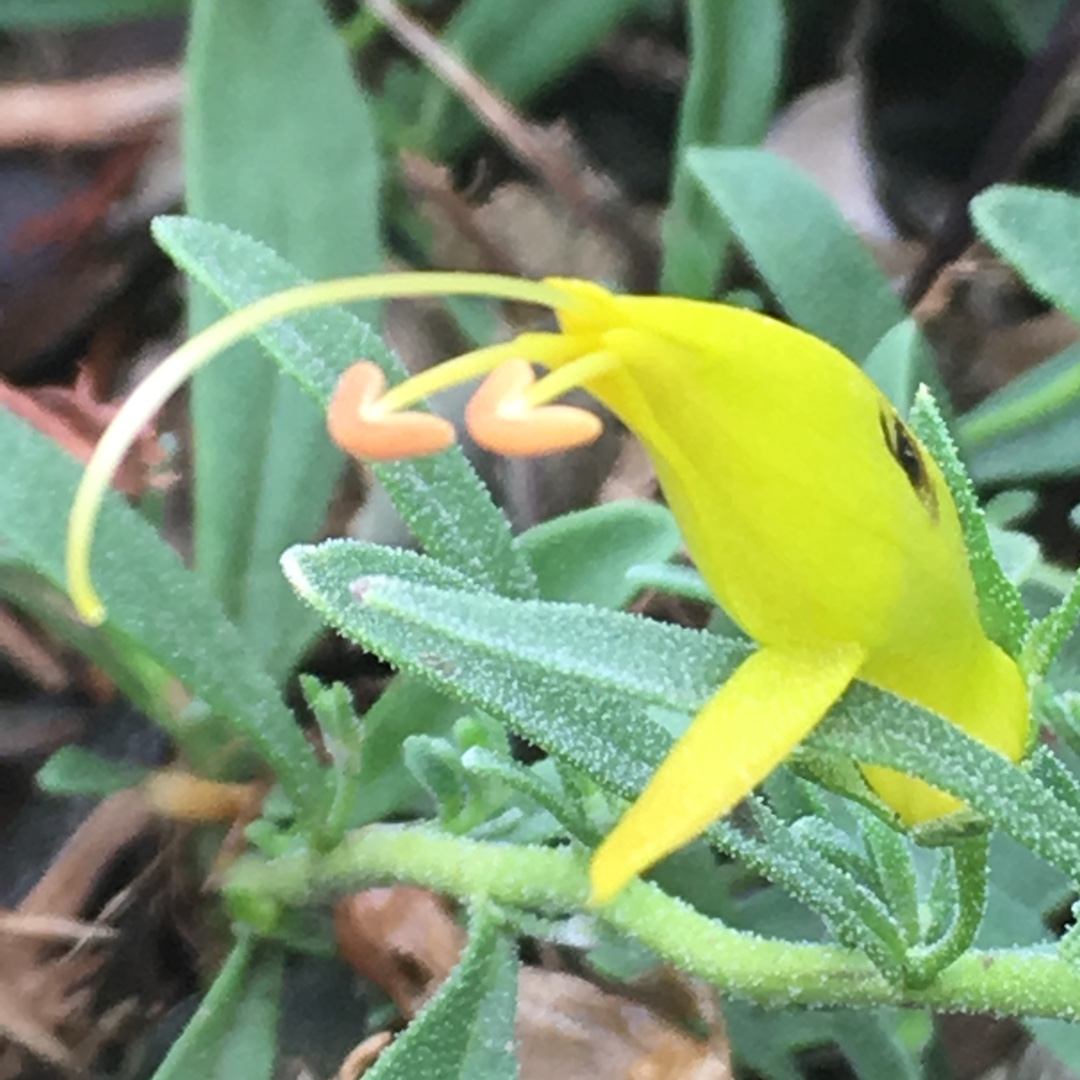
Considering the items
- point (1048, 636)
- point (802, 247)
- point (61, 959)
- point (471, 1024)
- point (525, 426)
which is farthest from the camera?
point (802, 247)

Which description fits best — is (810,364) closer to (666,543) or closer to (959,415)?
(666,543)

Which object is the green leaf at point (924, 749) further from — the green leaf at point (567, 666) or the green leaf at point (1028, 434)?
the green leaf at point (1028, 434)

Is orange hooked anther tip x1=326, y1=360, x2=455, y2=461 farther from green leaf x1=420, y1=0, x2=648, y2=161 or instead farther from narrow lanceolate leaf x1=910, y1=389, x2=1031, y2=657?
green leaf x1=420, y1=0, x2=648, y2=161

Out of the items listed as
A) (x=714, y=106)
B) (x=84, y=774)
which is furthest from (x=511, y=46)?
(x=84, y=774)

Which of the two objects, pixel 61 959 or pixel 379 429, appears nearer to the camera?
pixel 379 429

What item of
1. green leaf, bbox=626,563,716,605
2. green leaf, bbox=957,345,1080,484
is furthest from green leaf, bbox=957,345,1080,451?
green leaf, bbox=626,563,716,605

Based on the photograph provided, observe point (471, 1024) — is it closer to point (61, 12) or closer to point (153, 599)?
point (153, 599)

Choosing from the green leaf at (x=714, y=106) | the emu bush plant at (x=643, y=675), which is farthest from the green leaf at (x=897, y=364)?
the green leaf at (x=714, y=106)

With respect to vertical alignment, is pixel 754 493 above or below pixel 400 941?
above
